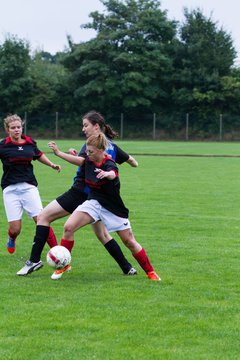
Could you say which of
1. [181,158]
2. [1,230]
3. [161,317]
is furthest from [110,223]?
[181,158]

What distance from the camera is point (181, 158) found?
3042cm

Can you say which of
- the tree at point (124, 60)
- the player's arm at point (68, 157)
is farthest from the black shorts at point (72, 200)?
the tree at point (124, 60)

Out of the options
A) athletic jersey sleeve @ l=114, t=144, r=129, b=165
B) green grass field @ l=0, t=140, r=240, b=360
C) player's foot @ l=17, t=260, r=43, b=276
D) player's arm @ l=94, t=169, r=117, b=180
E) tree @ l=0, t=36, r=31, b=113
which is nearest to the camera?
green grass field @ l=0, t=140, r=240, b=360

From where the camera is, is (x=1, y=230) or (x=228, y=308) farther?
(x=1, y=230)

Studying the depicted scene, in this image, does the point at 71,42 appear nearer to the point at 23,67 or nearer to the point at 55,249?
the point at 23,67

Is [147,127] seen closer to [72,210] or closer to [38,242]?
[72,210]

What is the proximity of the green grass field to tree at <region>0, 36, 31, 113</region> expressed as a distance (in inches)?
1821

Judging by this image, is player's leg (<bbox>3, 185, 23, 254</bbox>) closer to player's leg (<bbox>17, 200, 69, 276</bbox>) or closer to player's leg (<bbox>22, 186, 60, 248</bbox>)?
player's leg (<bbox>22, 186, 60, 248</bbox>)

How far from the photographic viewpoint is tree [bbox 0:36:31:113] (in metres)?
57.6

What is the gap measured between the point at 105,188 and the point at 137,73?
48.9 metres

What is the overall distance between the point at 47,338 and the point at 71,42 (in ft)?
189

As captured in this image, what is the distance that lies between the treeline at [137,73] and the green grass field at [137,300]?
43641 millimetres

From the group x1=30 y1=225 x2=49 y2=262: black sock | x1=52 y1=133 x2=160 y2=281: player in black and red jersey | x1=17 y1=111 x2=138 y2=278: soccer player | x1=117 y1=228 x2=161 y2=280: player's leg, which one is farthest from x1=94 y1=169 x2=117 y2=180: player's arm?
x1=30 y1=225 x2=49 y2=262: black sock

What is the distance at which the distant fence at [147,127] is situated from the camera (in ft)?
177
